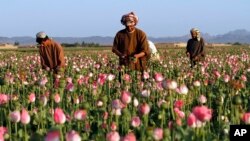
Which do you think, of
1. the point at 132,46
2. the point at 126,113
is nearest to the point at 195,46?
the point at 132,46

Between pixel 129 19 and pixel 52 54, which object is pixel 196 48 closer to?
pixel 52 54

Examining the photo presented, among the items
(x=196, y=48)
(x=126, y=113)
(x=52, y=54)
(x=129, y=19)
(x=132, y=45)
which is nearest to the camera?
(x=126, y=113)

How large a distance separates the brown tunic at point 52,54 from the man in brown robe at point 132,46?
3.92ft

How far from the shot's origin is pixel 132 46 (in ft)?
35.0

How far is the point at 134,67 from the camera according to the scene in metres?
10.9

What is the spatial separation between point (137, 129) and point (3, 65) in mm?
12427

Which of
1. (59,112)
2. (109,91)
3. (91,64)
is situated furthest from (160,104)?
(91,64)

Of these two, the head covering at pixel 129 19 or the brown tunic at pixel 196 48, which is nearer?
the head covering at pixel 129 19

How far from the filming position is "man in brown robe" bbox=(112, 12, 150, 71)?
1054 centimetres

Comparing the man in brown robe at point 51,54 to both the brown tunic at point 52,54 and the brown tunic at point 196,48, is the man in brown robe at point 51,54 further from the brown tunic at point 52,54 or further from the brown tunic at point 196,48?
the brown tunic at point 196,48

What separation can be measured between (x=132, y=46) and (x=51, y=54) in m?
1.77

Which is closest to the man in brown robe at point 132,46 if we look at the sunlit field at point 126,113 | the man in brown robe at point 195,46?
the sunlit field at point 126,113

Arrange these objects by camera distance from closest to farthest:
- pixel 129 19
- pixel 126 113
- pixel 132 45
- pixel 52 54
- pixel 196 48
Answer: pixel 126 113, pixel 129 19, pixel 132 45, pixel 52 54, pixel 196 48

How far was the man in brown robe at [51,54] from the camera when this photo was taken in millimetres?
11359
